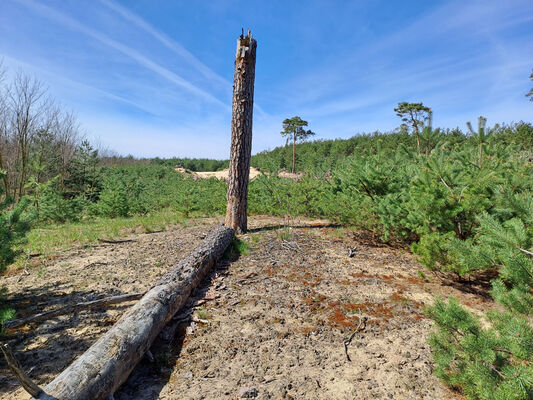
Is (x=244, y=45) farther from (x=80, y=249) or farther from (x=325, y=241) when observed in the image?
(x=80, y=249)

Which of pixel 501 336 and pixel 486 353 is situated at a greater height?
pixel 501 336

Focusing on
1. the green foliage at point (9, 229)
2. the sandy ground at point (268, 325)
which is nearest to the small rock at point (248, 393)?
the sandy ground at point (268, 325)

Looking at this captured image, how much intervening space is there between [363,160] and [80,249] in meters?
5.91

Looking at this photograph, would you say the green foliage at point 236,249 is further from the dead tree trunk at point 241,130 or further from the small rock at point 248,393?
the small rock at point 248,393

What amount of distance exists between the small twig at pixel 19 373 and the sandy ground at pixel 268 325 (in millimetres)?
646

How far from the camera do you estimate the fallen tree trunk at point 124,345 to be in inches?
69.3

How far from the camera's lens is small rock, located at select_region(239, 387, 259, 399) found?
1964 millimetres

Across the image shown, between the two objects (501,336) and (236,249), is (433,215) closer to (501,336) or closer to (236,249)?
(501,336)

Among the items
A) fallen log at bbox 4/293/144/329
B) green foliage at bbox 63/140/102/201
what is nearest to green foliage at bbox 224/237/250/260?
fallen log at bbox 4/293/144/329

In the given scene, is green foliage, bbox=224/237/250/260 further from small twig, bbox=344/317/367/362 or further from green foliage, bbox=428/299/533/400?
green foliage, bbox=428/299/533/400

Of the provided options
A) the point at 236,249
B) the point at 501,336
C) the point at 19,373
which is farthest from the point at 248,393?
the point at 236,249

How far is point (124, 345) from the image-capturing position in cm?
220

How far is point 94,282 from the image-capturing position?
3977mm

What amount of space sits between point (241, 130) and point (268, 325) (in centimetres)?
402
